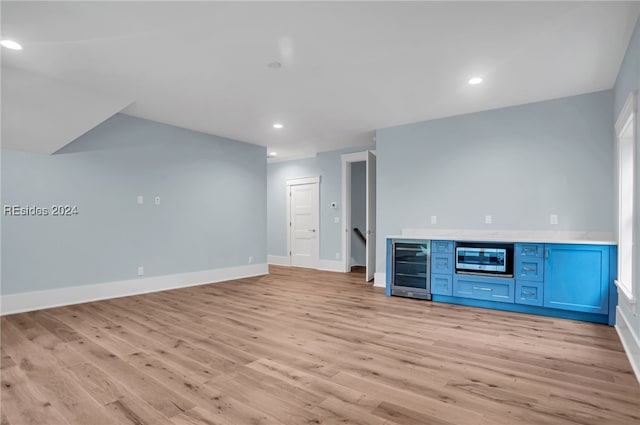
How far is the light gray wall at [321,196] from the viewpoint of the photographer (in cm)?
789

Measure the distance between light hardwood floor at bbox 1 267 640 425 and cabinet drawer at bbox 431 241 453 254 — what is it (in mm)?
845

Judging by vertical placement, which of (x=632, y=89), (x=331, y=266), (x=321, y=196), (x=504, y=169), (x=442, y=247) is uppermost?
(x=632, y=89)

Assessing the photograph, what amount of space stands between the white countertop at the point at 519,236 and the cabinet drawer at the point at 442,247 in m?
0.07

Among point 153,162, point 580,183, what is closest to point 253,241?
point 153,162

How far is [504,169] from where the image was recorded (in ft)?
15.5

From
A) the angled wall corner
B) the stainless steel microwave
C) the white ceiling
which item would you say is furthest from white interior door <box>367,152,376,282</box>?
the angled wall corner

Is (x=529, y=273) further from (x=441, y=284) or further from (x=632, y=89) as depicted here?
(x=632, y=89)

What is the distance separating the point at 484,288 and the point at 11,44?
569cm

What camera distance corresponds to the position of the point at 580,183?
13.9ft

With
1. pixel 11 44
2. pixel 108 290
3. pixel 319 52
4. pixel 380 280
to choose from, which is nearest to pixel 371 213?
pixel 380 280

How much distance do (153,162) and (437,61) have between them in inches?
177

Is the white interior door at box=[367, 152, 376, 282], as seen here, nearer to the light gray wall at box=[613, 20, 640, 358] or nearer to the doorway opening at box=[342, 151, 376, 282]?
the doorway opening at box=[342, 151, 376, 282]

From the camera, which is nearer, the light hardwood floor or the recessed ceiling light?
the light hardwood floor

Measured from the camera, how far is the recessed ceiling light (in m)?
2.98
